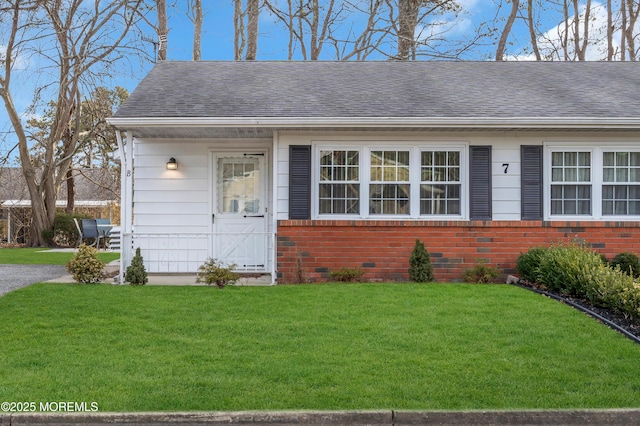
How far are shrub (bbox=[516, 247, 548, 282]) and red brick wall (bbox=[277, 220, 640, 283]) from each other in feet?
0.96

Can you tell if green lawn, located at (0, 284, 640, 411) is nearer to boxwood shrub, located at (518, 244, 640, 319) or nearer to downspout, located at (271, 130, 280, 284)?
boxwood shrub, located at (518, 244, 640, 319)

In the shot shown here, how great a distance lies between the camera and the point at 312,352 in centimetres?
484

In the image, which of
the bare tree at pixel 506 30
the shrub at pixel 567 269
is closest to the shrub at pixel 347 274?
the shrub at pixel 567 269

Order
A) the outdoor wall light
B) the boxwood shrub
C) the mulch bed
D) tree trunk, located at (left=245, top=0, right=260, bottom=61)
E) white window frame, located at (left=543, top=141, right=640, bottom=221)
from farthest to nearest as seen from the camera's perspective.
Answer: tree trunk, located at (left=245, top=0, right=260, bottom=61)
the outdoor wall light
white window frame, located at (left=543, top=141, right=640, bottom=221)
the boxwood shrub
the mulch bed

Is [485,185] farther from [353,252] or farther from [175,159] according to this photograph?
[175,159]

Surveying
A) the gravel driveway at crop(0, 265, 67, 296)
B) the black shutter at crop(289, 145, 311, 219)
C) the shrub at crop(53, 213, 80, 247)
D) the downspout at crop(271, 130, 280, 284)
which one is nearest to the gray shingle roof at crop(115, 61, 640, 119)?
the downspout at crop(271, 130, 280, 284)

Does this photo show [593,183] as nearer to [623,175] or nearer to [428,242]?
[623,175]

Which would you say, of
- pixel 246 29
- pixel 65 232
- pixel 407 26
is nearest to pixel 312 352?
pixel 65 232

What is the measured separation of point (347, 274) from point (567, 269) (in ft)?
11.0

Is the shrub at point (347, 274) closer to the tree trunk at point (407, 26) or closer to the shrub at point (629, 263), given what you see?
the shrub at point (629, 263)

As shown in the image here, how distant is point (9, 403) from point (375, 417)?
257 centimetres

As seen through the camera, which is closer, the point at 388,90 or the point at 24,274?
the point at 24,274

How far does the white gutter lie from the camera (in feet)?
28.2

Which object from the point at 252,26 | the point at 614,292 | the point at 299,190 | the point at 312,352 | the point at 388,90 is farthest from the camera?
the point at 252,26
